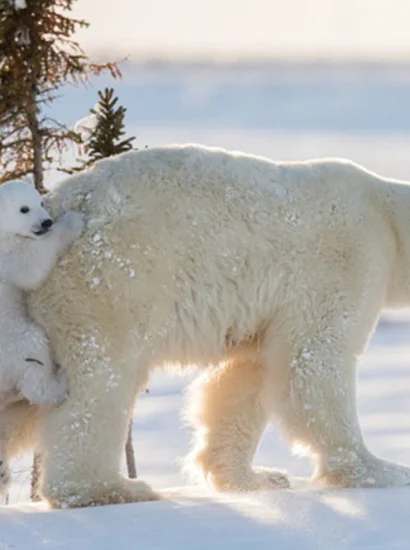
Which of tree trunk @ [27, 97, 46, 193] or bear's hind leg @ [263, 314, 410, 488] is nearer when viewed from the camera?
bear's hind leg @ [263, 314, 410, 488]

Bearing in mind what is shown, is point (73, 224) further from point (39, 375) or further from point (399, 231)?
point (399, 231)

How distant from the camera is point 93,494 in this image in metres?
5.98

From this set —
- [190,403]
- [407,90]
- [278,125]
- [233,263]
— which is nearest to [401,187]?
[233,263]

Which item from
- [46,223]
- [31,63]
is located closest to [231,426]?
[46,223]

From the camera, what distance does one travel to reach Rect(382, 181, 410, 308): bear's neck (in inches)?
264

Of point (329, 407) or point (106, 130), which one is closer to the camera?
point (329, 407)

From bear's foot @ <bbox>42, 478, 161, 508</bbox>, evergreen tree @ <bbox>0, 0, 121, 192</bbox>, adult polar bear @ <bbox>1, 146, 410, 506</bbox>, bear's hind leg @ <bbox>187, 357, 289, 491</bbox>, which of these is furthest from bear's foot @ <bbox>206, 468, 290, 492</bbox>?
evergreen tree @ <bbox>0, 0, 121, 192</bbox>

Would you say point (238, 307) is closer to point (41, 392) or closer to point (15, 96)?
point (41, 392)

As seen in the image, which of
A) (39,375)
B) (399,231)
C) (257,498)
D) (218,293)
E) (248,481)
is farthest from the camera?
(248,481)

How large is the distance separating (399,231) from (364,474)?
1.28m

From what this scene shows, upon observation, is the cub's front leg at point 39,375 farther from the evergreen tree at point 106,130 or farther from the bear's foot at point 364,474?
the evergreen tree at point 106,130

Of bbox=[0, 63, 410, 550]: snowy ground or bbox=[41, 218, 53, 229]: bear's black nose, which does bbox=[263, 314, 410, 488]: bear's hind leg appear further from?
bbox=[41, 218, 53, 229]: bear's black nose

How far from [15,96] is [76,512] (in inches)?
181

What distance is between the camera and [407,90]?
239 ft
